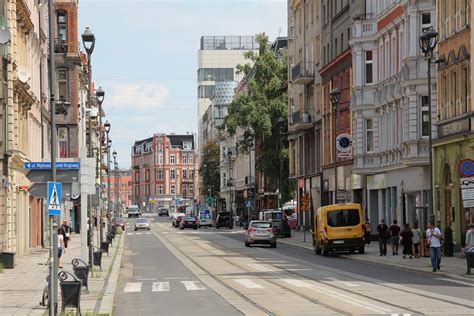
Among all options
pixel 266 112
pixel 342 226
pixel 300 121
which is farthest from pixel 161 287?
pixel 266 112

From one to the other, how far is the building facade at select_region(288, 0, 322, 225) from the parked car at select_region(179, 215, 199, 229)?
21667 millimetres

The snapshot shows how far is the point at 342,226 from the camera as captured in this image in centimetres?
5025

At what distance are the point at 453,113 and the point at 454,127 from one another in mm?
871

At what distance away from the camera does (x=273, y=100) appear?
323 ft

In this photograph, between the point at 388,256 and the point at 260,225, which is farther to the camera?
the point at 260,225

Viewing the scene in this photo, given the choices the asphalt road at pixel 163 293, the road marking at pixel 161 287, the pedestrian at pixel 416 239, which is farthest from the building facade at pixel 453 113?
the road marking at pixel 161 287

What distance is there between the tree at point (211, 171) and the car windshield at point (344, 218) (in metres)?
112

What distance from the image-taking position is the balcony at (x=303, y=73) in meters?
87.2

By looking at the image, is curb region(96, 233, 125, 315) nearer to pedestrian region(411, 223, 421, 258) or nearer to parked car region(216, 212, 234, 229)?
pedestrian region(411, 223, 421, 258)

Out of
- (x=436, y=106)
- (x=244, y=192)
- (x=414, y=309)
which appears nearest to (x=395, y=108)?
(x=436, y=106)

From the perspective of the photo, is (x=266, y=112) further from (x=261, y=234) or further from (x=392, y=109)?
(x=392, y=109)

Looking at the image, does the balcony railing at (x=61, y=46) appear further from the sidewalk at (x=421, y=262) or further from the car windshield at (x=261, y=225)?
the sidewalk at (x=421, y=262)

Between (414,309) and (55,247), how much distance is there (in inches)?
273

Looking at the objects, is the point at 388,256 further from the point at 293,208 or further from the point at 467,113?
the point at 293,208
